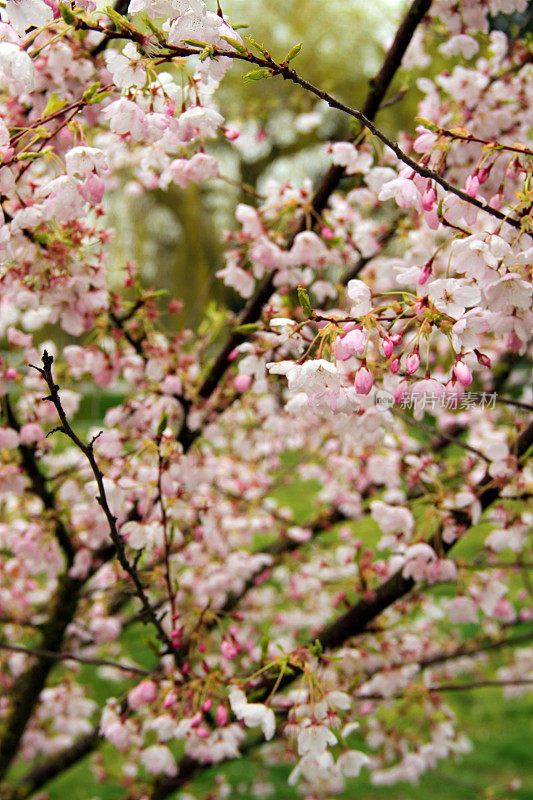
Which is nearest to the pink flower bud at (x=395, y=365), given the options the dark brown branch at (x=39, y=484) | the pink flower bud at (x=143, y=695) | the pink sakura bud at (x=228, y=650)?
the pink sakura bud at (x=228, y=650)

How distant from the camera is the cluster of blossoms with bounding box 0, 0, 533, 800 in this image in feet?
3.77

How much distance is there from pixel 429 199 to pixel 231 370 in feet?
3.55

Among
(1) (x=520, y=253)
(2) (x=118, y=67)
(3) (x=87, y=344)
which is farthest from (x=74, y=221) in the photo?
(1) (x=520, y=253)

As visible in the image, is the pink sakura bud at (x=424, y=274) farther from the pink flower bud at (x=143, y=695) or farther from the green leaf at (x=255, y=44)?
the pink flower bud at (x=143, y=695)

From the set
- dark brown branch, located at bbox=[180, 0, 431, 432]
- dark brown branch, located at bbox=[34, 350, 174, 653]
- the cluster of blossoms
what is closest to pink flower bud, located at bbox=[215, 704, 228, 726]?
the cluster of blossoms

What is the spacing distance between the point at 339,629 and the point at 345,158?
1244mm

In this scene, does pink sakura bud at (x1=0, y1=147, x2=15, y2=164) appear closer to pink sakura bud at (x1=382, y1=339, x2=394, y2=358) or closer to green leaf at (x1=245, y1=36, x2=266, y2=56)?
green leaf at (x1=245, y1=36, x2=266, y2=56)

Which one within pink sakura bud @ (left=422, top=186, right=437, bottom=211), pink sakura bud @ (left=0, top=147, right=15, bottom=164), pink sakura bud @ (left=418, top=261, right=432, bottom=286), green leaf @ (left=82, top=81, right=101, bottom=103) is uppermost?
green leaf @ (left=82, top=81, right=101, bottom=103)

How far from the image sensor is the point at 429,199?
114 cm

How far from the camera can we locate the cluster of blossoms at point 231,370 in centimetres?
115

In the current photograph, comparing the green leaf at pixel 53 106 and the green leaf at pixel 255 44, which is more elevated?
the green leaf at pixel 53 106

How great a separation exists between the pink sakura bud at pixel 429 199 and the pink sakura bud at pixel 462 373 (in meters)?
0.27

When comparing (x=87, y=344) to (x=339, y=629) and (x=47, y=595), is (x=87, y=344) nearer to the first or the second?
(x=339, y=629)

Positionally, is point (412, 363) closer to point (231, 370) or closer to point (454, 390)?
point (454, 390)
